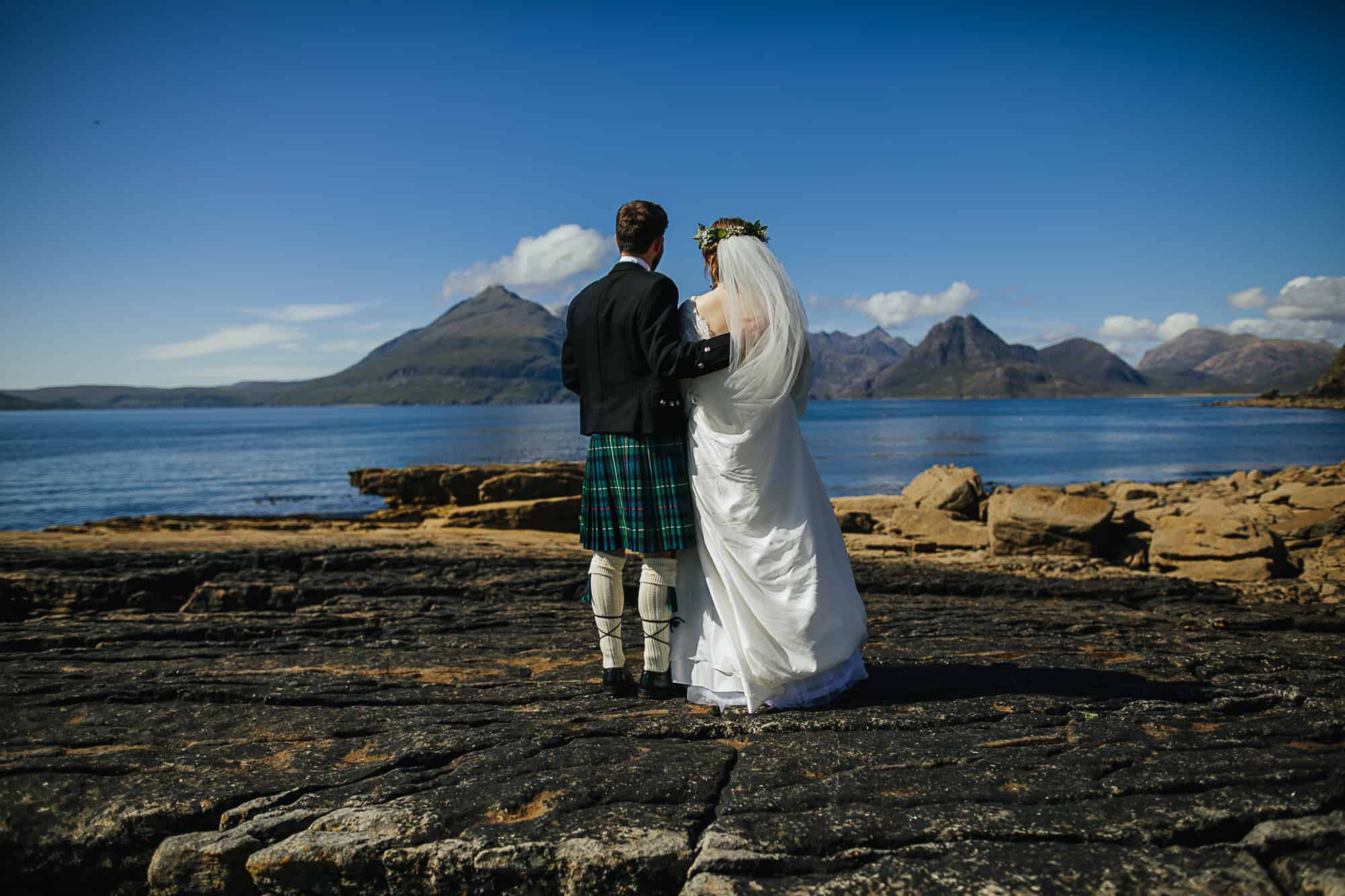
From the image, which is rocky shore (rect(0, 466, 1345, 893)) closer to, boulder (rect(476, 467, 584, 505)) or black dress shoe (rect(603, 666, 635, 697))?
black dress shoe (rect(603, 666, 635, 697))

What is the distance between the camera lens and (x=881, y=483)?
45.1 metres

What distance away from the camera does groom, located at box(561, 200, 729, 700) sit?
504 cm

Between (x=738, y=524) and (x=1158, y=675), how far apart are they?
3.61m

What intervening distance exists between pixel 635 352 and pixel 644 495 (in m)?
0.94

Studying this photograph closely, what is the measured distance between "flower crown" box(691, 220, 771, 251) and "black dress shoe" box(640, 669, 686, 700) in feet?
9.69

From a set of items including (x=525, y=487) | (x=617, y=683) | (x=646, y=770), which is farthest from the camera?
(x=525, y=487)

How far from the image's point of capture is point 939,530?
56.3 feet

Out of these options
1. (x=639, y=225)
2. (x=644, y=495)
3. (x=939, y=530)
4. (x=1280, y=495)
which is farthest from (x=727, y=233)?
(x=1280, y=495)

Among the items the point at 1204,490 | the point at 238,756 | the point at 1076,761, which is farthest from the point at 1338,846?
the point at 1204,490

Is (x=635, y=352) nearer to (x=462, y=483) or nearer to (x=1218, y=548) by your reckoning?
(x=1218, y=548)

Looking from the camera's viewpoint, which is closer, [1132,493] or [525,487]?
[525,487]

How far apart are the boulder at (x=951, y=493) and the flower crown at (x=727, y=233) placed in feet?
47.7

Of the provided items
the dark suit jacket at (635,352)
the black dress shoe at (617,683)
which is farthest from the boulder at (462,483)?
the dark suit jacket at (635,352)

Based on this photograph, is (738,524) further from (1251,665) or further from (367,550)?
(367,550)
